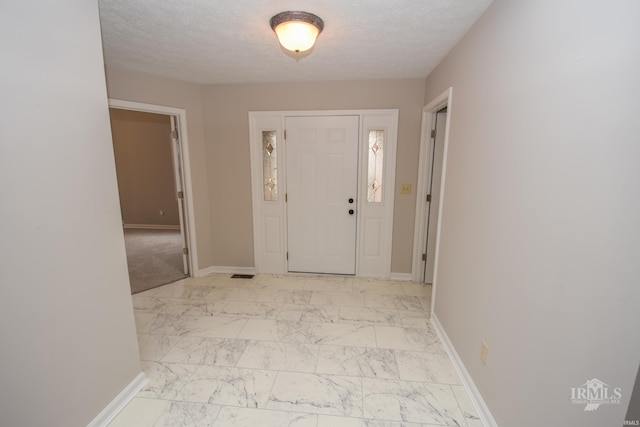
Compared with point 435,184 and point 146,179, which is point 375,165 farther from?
point 146,179

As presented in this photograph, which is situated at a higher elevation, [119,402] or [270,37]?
[270,37]

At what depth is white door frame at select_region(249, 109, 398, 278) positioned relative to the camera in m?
3.27

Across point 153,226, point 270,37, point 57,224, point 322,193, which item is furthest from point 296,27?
point 153,226

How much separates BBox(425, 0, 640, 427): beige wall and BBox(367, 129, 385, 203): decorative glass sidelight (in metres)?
1.42

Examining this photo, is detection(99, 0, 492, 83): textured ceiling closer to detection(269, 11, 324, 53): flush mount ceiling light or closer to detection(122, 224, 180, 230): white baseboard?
detection(269, 11, 324, 53): flush mount ceiling light

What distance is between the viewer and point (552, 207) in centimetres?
112

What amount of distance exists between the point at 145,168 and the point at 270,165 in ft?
13.3

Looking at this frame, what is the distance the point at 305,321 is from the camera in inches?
104

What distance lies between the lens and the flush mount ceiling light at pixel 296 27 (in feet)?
5.82

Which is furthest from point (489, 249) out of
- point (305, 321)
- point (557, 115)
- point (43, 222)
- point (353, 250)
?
point (43, 222)

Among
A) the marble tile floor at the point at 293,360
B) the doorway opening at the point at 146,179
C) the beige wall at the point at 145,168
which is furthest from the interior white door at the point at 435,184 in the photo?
the beige wall at the point at 145,168

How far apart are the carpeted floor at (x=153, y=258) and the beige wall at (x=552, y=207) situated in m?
3.54

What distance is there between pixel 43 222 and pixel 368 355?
217cm

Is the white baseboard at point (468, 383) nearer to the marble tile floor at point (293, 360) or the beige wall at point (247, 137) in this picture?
the marble tile floor at point (293, 360)
